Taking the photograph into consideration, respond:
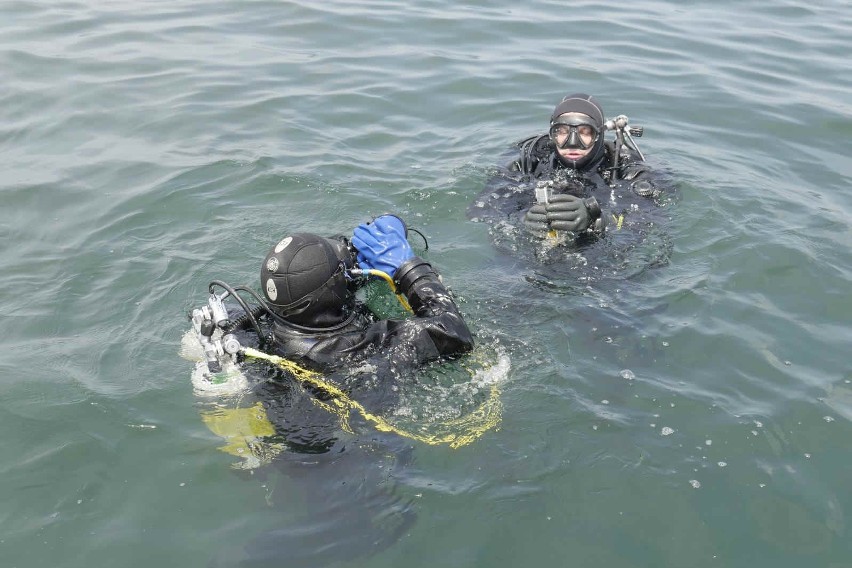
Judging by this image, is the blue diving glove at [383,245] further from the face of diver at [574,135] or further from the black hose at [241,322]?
the face of diver at [574,135]

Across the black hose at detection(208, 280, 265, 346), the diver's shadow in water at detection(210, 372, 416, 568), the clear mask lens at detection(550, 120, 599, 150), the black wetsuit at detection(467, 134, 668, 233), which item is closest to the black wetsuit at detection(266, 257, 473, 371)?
the black hose at detection(208, 280, 265, 346)

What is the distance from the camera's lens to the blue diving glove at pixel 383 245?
443 cm

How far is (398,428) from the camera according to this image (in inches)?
160

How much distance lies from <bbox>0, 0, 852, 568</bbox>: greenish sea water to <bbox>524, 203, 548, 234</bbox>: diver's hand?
0.35 metres

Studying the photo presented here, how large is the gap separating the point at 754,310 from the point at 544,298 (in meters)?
1.40

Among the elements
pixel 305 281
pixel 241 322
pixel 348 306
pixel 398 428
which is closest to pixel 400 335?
pixel 348 306

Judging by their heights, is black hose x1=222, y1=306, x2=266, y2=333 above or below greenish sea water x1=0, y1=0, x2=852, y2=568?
above

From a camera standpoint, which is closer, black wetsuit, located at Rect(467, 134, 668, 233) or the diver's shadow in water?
the diver's shadow in water

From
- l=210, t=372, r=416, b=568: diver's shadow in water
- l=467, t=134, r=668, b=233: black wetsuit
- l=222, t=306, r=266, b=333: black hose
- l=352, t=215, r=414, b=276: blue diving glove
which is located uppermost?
l=352, t=215, r=414, b=276: blue diving glove


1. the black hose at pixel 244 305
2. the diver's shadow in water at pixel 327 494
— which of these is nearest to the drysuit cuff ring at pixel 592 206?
the diver's shadow in water at pixel 327 494

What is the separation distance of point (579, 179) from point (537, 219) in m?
0.91

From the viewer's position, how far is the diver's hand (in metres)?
5.60

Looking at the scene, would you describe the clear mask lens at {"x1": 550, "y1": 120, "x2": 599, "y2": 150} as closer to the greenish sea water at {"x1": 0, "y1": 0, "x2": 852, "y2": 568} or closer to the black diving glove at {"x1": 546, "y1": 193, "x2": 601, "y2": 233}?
the black diving glove at {"x1": 546, "y1": 193, "x2": 601, "y2": 233}

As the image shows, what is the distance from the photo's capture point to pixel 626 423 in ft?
13.6
